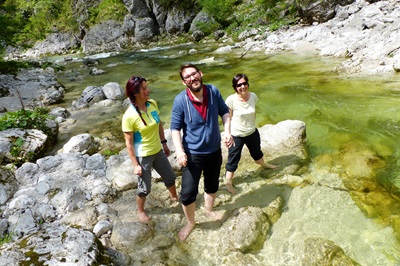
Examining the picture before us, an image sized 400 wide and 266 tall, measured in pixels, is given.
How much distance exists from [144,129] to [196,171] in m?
0.86

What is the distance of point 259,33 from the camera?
22250 mm

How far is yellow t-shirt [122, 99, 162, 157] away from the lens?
333cm

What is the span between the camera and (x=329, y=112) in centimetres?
727

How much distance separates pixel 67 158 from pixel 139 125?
314 cm

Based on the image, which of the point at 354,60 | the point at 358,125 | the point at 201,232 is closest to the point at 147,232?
the point at 201,232

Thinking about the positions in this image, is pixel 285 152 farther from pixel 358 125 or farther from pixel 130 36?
pixel 130 36

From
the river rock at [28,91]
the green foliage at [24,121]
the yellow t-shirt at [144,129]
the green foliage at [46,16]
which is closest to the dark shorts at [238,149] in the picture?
the yellow t-shirt at [144,129]

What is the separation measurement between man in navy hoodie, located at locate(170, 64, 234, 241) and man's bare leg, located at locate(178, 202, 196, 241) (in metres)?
0.18

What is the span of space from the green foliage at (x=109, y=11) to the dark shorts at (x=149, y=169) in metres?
39.2

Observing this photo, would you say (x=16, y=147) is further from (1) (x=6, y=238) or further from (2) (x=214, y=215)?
(2) (x=214, y=215)

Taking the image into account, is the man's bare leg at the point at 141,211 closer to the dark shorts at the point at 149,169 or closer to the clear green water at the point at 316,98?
A: the dark shorts at the point at 149,169

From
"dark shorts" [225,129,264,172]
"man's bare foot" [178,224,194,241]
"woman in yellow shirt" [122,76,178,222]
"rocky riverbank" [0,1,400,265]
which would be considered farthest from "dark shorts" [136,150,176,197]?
"dark shorts" [225,129,264,172]

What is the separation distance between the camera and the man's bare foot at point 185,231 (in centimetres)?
365

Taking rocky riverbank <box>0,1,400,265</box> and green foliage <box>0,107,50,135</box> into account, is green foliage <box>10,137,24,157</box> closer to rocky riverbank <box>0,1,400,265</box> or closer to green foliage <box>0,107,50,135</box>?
rocky riverbank <box>0,1,400,265</box>
